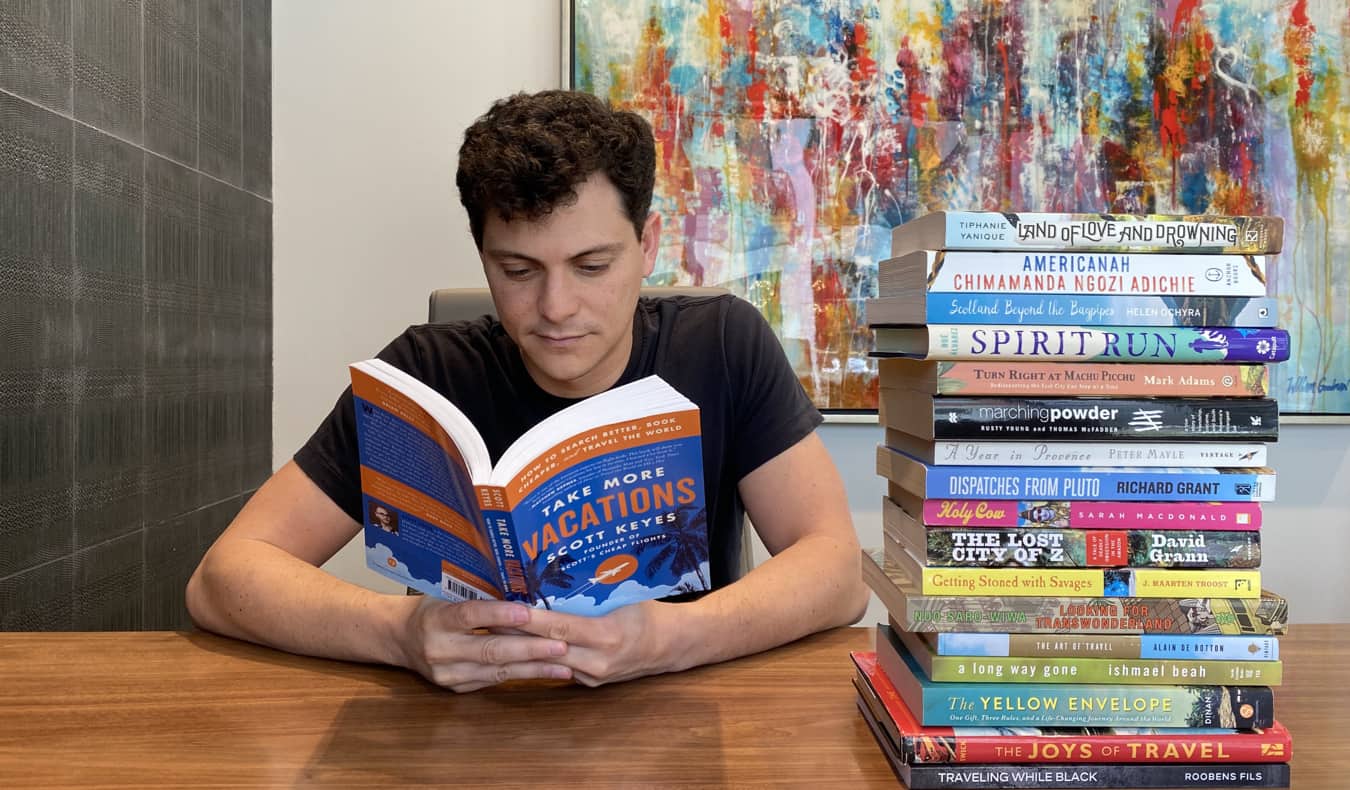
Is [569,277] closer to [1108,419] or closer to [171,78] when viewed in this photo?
[1108,419]

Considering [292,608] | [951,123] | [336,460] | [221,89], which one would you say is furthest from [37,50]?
Result: [951,123]

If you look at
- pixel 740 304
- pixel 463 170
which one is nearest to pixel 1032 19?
pixel 740 304

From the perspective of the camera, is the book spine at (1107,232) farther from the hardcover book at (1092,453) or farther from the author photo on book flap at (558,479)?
the author photo on book flap at (558,479)

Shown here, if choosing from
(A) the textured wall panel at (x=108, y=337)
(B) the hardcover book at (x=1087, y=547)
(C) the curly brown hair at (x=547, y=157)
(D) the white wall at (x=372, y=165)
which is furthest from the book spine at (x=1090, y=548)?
(D) the white wall at (x=372, y=165)

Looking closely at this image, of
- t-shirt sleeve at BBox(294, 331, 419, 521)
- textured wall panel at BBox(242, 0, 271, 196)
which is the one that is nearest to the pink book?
t-shirt sleeve at BBox(294, 331, 419, 521)

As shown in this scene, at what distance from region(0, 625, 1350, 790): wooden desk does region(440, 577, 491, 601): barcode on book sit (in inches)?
3.6

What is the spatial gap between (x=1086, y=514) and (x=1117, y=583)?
50 mm

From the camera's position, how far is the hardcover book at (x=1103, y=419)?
2.34 feet

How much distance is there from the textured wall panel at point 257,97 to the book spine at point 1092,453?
206 centimetres

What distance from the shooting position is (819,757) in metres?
0.78

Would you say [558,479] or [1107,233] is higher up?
[1107,233]

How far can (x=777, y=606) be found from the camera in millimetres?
1060

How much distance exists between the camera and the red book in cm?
71

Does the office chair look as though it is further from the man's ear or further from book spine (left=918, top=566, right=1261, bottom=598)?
book spine (left=918, top=566, right=1261, bottom=598)
